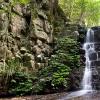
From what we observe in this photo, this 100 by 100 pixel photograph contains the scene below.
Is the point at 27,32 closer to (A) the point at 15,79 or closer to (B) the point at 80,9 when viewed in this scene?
(A) the point at 15,79

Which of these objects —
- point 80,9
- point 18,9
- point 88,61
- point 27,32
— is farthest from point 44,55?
point 80,9

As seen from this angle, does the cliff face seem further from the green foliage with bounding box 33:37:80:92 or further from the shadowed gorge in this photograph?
the green foliage with bounding box 33:37:80:92

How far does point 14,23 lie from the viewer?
1330 centimetres

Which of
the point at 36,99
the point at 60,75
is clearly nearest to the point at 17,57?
the point at 60,75

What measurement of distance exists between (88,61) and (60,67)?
2078 millimetres

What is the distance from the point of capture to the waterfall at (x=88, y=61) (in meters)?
12.4

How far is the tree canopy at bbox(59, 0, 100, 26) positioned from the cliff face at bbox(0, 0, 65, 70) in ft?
24.9

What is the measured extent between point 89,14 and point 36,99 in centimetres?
1756

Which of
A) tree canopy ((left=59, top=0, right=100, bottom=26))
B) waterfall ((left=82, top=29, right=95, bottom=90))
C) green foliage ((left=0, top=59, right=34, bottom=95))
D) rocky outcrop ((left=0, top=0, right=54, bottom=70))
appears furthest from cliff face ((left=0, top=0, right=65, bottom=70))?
tree canopy ((left=59, top=0, right=100, bottom=26))

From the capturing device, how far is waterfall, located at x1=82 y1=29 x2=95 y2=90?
40.8ft

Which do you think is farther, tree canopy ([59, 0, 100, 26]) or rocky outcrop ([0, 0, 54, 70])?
tree canopy ([59, 0, 100, 26])

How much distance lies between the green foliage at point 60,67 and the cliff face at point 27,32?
1.99 ft

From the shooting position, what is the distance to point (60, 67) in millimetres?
12578

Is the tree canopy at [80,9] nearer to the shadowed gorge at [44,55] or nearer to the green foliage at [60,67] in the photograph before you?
the shadowed gorge at [44,55]
